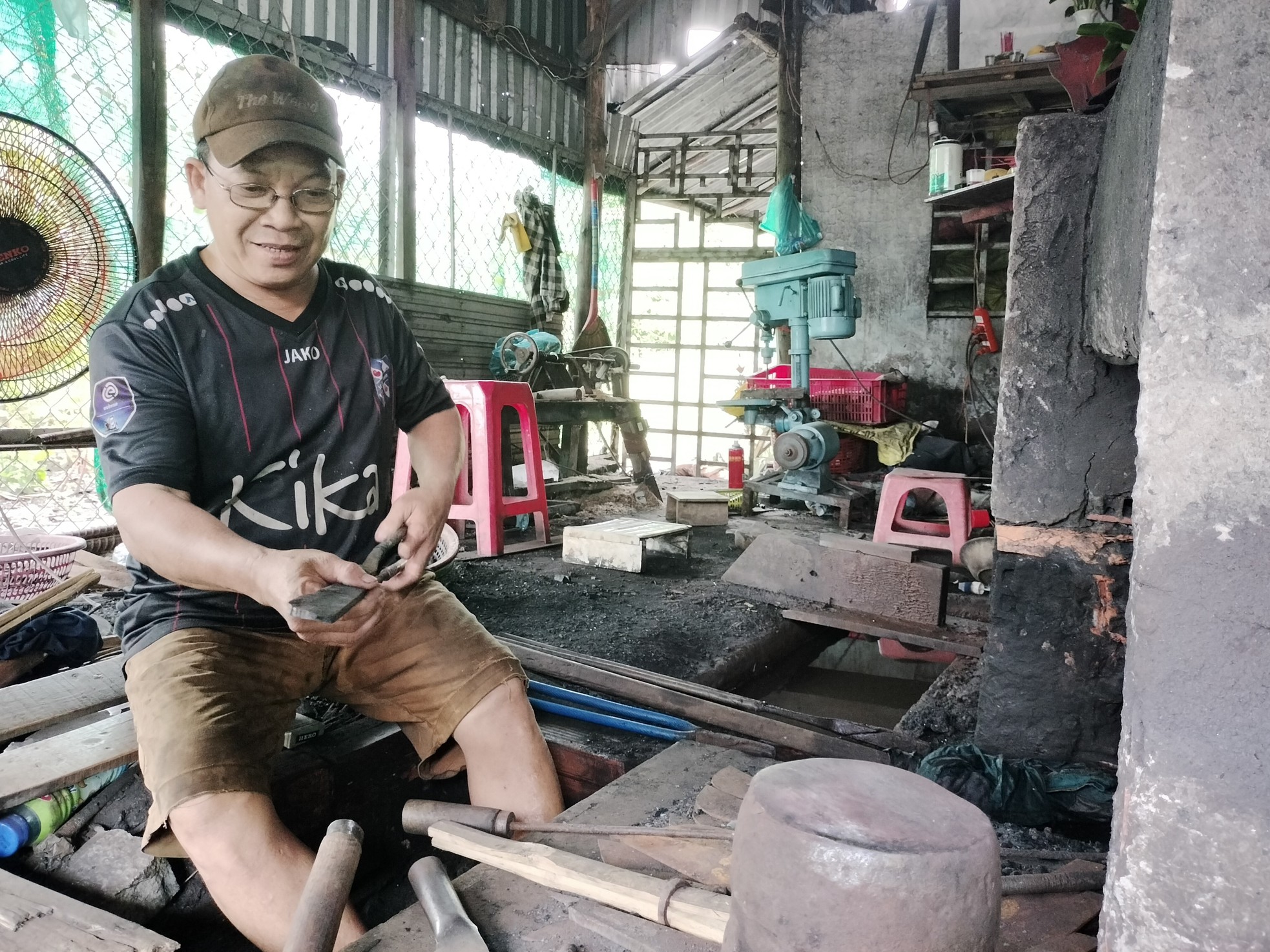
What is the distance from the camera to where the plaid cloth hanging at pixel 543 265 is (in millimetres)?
8156

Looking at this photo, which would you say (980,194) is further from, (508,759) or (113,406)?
(113,406)

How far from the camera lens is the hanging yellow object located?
8.02 m

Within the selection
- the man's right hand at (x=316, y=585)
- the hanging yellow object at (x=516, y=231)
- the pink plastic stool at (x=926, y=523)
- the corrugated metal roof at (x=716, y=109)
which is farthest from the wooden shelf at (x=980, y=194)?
the man's right hand at (x=316, y=585)

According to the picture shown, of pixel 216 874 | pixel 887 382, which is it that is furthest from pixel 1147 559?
pixel 887 382

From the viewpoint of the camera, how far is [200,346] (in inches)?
74.8

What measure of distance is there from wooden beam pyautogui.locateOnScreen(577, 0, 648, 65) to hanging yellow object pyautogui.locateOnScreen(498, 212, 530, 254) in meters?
2.31

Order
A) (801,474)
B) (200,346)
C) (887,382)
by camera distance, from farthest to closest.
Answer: (887,382)
(801,474)
(200,346)

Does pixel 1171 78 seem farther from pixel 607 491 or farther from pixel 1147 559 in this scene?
pixel 607 491

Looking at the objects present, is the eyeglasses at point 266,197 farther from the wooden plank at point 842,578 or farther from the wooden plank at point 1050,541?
the wooden plank at point 842,578

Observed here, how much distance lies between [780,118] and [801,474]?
4.17 meters

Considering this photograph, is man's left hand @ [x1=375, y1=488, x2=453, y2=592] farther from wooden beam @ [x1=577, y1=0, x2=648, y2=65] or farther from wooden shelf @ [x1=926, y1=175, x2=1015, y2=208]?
wooden beam @ [x1=577, y1=0, x2=648, y2=65]

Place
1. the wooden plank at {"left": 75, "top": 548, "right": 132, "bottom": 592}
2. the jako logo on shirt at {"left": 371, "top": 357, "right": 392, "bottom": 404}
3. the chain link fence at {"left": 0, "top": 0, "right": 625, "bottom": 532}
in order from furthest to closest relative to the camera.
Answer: the chain link fence at {"left": 0, "top": 0, "right": 625, "bottom": 532} → the wooden plank at {"left": 75, "top": 548, "right": 132, "bottom": 592} → the jako logo on shirt at {"left": 371, "top": 357, "right": 392, "bottom": 404}

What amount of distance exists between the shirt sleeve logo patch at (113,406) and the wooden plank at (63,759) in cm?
75

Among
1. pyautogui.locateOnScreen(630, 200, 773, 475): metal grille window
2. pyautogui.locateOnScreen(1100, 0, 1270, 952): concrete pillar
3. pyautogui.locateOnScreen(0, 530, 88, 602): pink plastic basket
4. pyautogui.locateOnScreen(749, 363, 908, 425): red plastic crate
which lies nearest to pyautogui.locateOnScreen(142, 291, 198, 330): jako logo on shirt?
pyautogui.locateOnScreen(1100, 0, 1270, 952): concrete pillar
